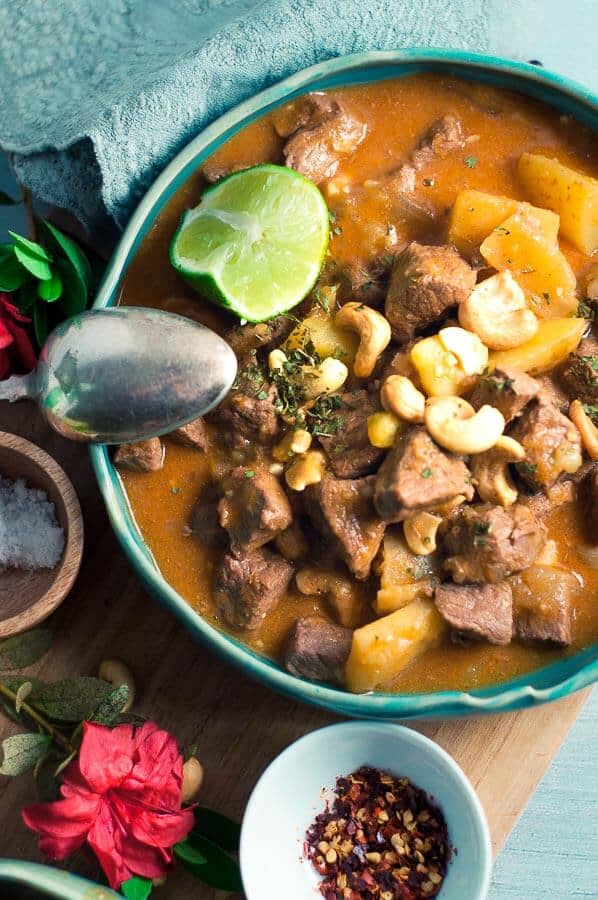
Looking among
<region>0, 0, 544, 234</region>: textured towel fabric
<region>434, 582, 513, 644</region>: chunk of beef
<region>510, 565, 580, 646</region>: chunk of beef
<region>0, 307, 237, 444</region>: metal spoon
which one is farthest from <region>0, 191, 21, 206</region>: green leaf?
<region>510, 565, 580, 646</region>: chunk of beef

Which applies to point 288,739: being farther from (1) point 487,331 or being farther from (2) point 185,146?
(2) point 185,146

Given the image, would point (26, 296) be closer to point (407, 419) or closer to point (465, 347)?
point (407, 419)

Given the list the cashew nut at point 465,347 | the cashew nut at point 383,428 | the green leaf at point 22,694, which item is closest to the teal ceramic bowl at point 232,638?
the green leaf at point 22,694

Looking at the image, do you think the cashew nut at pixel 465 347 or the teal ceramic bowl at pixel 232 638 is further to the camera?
the cashew nut at pixel 465 347

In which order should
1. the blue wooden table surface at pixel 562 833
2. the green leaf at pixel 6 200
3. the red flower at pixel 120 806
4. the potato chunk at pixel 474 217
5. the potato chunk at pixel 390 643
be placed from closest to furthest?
1. the red flower at pixel 120 806
2. the potato chunk at pixel 390 643
3. the potato chunk at pixel 474 217
4. the green leaf at pixel 6 200
5. the blue wooden table surface at pixel 562 833

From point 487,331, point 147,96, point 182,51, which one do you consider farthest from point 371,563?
point 182,51

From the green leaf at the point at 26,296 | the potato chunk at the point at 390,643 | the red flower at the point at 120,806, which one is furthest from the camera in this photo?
the green leaf at the point at 26,296

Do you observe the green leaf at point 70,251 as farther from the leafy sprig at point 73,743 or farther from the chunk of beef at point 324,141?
the leafy sprig at point 73,743

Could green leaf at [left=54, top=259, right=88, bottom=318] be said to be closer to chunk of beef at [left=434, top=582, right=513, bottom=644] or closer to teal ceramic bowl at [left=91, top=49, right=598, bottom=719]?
teal ceramic bowl at [left=91, top=49, right=598, bottom=719]

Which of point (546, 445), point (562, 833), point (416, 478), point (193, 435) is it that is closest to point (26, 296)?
point (193, 435)
